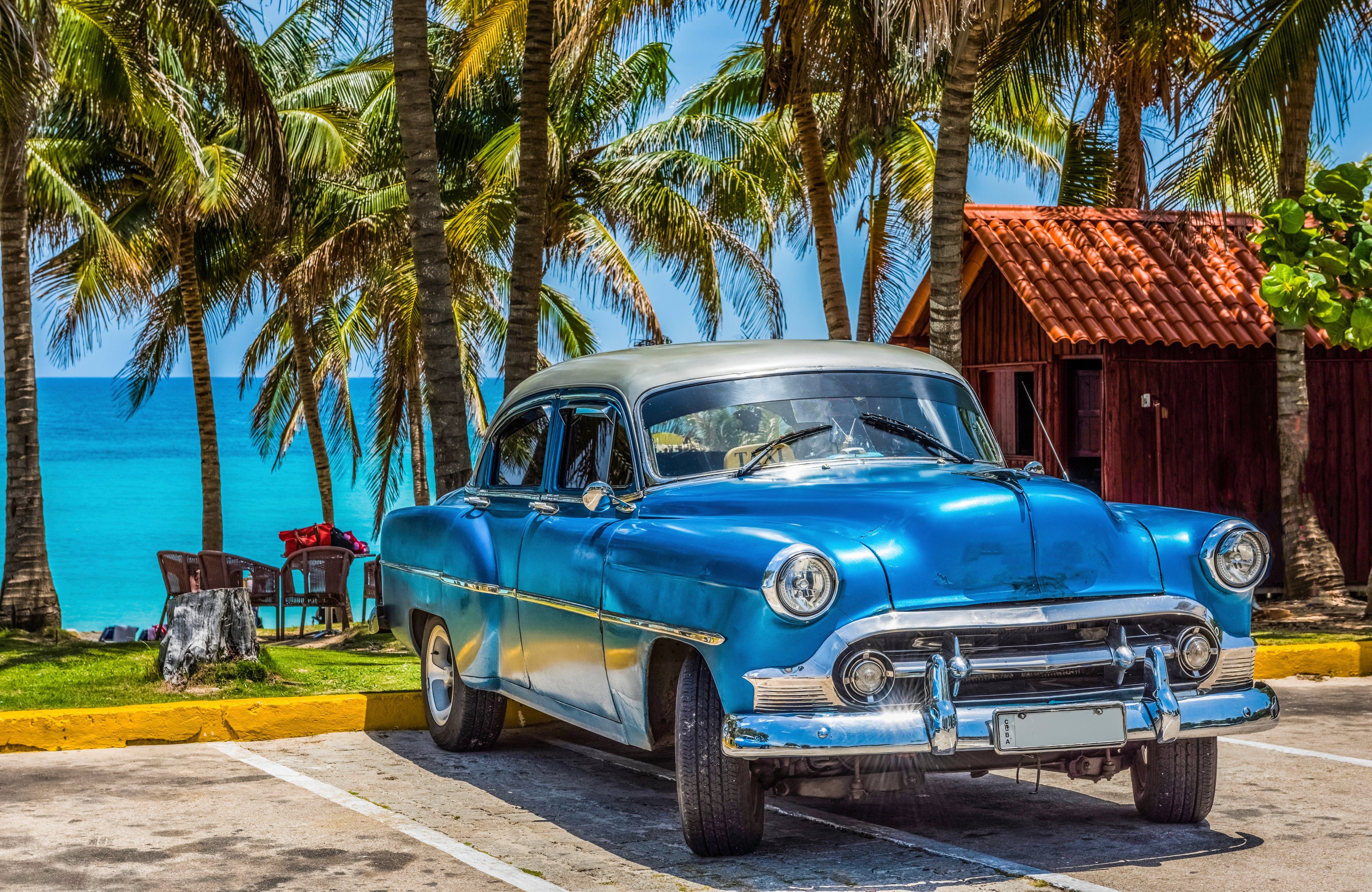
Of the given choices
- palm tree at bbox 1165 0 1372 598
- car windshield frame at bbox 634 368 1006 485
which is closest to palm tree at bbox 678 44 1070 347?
palm tree at bbox 1165 0 1372 598

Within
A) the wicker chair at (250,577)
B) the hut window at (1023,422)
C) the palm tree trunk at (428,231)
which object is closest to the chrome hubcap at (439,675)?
the palm tree trunk at (428,231)

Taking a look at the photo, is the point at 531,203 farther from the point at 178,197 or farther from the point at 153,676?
the point at 178,197

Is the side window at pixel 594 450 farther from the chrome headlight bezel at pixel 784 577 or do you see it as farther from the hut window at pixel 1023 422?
the hut window at pixel 1023 422

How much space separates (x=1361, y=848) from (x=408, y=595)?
193 inches

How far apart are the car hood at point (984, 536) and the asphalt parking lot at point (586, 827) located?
98 cm

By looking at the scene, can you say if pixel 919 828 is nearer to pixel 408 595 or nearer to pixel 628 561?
pixel 628 561

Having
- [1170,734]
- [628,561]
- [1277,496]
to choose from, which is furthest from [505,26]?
[1170,734]

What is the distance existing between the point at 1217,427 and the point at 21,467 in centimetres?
1140

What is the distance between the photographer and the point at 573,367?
7.35 m

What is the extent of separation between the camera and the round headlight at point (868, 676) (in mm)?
4965

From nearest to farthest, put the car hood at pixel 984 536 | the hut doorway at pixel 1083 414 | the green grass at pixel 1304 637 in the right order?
the car hood at pixel 984 536, the green grass at pixel 1304 637, the hut doorway at pixel 1083 414

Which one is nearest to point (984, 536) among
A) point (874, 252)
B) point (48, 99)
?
point (48, 99)

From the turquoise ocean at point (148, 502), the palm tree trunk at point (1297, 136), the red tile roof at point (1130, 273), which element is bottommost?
the turquoise ocean at point (148, 502)

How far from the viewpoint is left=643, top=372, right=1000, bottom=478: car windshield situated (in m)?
6.29
